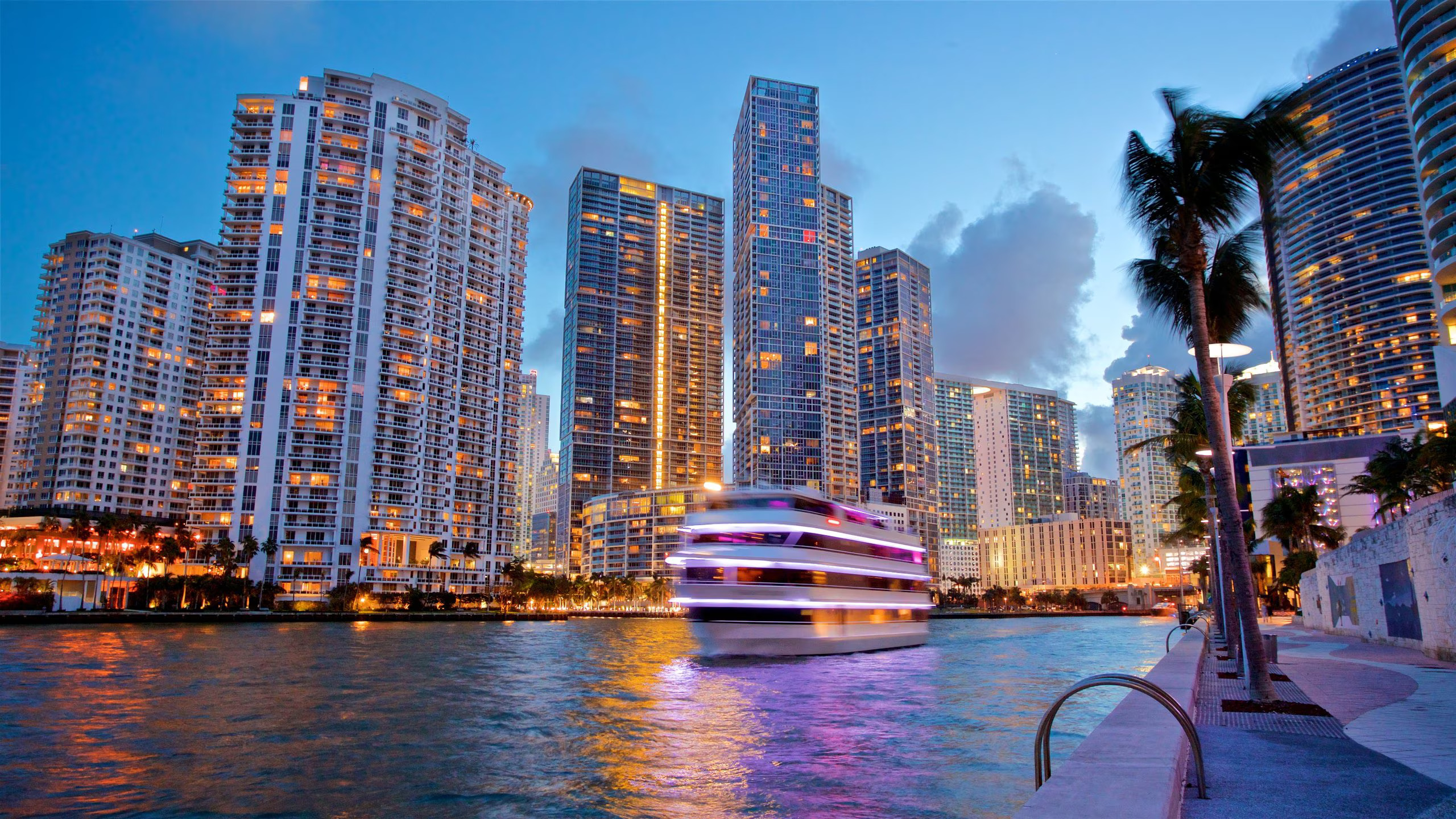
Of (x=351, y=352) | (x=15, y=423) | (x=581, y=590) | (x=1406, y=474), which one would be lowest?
(x=581, y=590)

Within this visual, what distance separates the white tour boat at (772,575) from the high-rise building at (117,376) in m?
152

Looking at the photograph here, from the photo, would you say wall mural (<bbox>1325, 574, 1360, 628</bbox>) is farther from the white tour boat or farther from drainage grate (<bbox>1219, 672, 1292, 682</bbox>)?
the white tour boat

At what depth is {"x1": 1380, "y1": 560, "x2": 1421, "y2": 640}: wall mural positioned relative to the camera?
30.0 metres

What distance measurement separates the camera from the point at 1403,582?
101 feet

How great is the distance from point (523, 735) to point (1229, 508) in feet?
54.6

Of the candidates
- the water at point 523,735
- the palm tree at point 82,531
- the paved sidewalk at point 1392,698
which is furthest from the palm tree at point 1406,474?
the palm tree at point 82,531

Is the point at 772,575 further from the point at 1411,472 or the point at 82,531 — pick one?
the point at 82,531

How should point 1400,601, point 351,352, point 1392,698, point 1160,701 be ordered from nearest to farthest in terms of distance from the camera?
point 1160,701 → point 1392,698 → point 1400,601 → point 351,352

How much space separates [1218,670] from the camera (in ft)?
78.2

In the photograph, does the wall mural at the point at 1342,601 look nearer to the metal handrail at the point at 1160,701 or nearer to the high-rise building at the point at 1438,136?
the high-rise building at the point at 1438,136

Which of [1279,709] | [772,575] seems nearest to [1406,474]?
[772,575]

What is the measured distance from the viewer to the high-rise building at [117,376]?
16050 cm

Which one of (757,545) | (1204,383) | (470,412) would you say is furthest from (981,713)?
(470,412)

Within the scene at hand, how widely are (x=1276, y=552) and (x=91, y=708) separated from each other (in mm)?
136006
